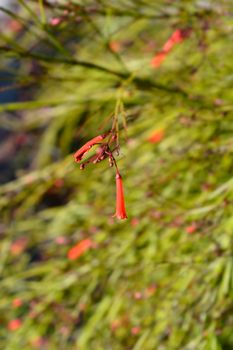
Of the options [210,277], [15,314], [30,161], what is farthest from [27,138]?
[210,277]

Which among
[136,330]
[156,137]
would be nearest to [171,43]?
[156,137]

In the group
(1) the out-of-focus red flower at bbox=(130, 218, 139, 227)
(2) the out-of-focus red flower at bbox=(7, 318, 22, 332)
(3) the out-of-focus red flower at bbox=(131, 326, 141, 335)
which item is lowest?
(3) the out-of-focus red flower at bbox=(131, 326, 141, 335)

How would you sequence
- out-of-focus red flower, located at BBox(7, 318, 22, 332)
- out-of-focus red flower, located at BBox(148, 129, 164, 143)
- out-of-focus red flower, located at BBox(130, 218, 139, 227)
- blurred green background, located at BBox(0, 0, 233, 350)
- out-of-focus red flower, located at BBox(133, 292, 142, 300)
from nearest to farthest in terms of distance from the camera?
1. blurred green background, located at BBox(0, 0, 233, 350)
2. out-of-focus red flower, located at BBox(133, 292, 142, 300)
3. out-of-focus red flower, located at BBox(130, 218, 139, 227)
4. out-of-focus red flower, located at BBox(148, 129, 164, 143)
5. out-of-focus red flower, located at BBox(7, 318, 22, 332)

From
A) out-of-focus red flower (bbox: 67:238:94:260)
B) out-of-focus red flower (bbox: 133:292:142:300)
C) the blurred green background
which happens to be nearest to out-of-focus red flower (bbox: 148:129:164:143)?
the blurred green background

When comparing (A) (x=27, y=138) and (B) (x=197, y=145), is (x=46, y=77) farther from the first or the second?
(A) (x=27, y=138)

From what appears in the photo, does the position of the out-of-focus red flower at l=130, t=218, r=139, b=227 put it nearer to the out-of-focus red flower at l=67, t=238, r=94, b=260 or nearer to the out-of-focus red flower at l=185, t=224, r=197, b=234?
the out-of-focus red flower at l=67, t=238, r=94, b=260

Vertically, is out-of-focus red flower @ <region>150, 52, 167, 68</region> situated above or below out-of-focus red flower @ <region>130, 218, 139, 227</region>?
above

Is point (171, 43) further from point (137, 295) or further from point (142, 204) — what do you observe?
point (137, 295)
